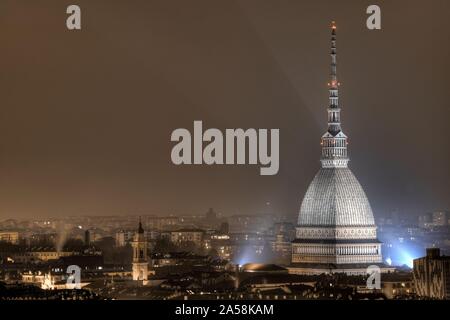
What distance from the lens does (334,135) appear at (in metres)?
150

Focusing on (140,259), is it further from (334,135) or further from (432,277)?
(432,277)

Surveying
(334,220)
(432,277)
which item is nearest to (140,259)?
(334,220)

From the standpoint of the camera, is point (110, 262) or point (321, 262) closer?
point (321, 262)

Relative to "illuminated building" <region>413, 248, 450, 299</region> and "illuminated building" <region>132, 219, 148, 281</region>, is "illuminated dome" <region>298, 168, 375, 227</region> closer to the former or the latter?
"illuminated building" <region>132, 219, 148, 281</region>

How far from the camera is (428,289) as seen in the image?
133125 millimetres

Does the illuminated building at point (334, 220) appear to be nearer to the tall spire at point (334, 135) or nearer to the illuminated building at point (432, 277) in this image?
the tall spire at point (334, 135)

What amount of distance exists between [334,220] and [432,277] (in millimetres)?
17790

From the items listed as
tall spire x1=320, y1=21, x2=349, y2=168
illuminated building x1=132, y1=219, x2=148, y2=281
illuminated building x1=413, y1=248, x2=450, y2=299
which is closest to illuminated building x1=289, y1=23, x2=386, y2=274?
tall spire x1=320, y1=21, x2=349, y2=168

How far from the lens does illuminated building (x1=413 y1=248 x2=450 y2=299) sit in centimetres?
13175
